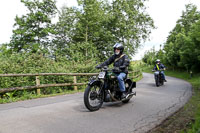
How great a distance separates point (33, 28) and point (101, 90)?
2225cm

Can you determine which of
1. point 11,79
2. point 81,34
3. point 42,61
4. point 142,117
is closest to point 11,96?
point 11,79

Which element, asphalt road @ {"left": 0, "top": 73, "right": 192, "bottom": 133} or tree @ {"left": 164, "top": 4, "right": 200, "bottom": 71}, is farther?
tree @ {"left": 164, "top": 4, "right": 200, "bottom": 71}

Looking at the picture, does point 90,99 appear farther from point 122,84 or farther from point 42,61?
point 42,61

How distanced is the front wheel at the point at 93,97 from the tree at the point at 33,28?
19.5m

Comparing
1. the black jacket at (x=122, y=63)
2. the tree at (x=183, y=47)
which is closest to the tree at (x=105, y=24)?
the tree at (x=183, y=47)

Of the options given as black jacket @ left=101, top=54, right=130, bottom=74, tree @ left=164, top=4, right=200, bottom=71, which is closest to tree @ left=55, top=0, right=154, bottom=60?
tree @ left=164, top=4, right=200, bottom=71

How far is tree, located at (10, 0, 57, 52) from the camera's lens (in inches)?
931

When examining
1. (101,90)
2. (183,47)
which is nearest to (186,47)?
(183,47)

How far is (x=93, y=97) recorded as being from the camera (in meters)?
5.23

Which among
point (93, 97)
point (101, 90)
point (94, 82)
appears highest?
point (94, 82)

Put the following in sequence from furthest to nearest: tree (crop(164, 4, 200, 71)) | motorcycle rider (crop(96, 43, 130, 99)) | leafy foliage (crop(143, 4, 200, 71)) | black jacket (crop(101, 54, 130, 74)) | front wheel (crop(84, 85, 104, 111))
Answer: tree (crop(164, 4, 200, 71)), leafy foliage (crop(143, 4, 200, 71)), black jacket (crop(101, 54, 130, 74)), motorcycle rider (crop(96, 43, 130, 99)), front wheel (crop(84, 85, 104, 111))

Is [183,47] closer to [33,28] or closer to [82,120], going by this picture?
[33,28]

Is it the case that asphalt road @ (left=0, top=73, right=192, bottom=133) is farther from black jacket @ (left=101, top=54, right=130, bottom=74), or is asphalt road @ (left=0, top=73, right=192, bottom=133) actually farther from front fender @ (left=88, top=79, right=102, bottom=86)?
black jacket @ (left=101, top=54, right=130, bottom=74)

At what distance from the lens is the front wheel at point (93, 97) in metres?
5.02
